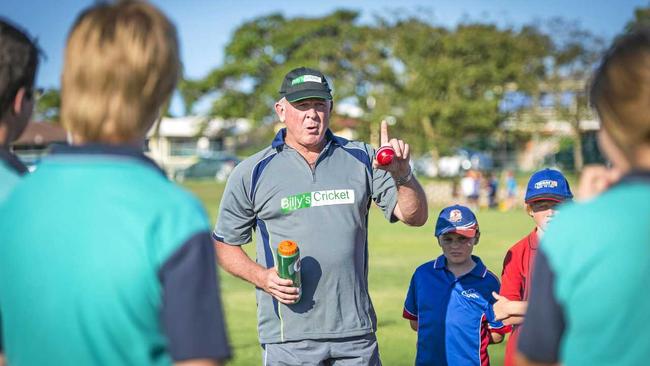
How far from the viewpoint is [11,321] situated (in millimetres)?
2199

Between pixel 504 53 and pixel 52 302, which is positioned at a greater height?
pixel 504 53

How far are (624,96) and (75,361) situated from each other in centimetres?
167

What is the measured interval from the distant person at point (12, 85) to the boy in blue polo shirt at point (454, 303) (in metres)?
3.49

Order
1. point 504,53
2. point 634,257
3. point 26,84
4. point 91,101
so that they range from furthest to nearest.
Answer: point 504,53
point 26,84
point 91,101
point 634,257

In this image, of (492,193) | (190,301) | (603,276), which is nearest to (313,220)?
(190,301)

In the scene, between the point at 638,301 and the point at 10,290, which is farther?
the point at 10,290

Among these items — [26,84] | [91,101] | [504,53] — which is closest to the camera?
[91,101]

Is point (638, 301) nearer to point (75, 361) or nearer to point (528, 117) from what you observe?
point (75, 361)

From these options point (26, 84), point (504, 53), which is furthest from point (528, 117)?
point (26, 84)

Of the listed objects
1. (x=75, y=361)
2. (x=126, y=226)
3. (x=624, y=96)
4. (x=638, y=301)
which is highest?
(x=624, y=96)

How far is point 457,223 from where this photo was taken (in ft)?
18.5

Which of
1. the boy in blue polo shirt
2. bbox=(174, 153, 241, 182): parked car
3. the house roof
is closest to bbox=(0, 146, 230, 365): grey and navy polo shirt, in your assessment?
the boy in blue polo shirt

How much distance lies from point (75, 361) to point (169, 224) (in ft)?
1.49

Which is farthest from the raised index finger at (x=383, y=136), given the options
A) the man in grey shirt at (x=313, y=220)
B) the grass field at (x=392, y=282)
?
the grass field at (x=392, y=282)
